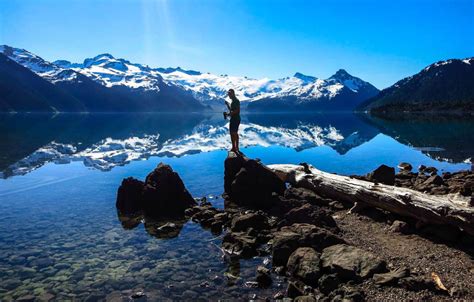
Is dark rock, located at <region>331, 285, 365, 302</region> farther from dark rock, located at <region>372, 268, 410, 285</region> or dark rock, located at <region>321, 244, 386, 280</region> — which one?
dark rock, located at <region>372, 268, 410, 285</region>

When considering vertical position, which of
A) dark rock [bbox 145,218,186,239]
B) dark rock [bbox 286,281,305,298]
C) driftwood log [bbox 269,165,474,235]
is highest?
driftwood log [bbox 269,165,474,235]

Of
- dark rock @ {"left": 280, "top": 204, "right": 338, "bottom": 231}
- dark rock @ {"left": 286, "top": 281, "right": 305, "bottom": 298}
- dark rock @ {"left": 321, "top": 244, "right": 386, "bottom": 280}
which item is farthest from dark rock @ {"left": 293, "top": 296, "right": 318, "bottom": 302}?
dark rock @ {"left": 280, "top": 204, "right": 338, "bottom": 231}

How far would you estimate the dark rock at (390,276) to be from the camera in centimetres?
1097

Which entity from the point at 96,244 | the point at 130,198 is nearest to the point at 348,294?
the point at 96,244

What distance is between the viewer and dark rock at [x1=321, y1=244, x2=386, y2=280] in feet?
38.0

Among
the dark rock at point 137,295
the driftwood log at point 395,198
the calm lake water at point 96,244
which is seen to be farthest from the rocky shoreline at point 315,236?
the dark rock at point 137,295

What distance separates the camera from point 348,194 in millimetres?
19859

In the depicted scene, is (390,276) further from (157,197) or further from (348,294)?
(157,197)

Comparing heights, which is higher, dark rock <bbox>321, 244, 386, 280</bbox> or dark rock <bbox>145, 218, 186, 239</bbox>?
dark rock <bbox>321, 244, 386, 280</bbox>

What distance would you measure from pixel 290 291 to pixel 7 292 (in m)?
8.70

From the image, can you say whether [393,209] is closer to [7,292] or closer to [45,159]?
[7,292]

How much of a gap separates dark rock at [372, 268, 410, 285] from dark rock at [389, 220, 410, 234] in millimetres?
Answer: 4757

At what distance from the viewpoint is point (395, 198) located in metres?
16.6

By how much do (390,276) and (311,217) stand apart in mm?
5806
